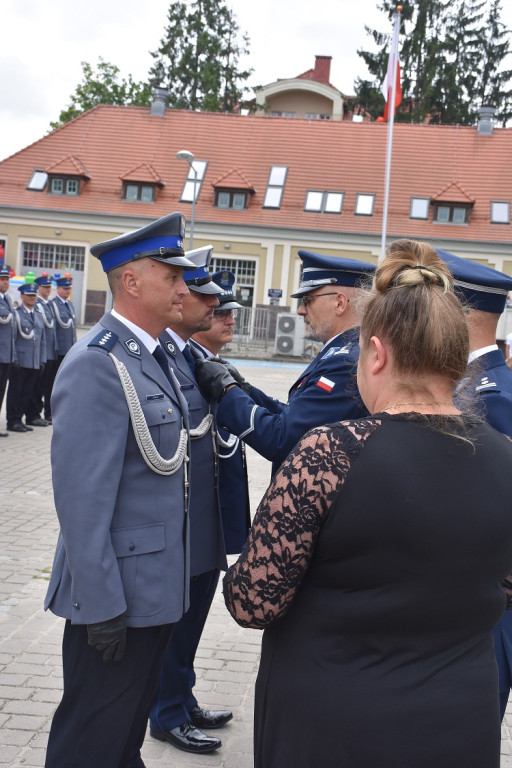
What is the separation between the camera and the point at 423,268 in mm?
1891

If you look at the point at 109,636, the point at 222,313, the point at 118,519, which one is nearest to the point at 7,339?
the point at 222,313

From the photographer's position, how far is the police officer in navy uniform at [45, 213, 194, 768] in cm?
234

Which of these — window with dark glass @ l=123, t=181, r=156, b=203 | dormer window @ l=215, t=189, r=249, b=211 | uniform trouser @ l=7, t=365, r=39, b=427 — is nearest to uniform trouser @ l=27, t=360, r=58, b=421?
uniform trouser @ l=7, t=365, r=39, b=427

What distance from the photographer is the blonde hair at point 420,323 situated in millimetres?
1764

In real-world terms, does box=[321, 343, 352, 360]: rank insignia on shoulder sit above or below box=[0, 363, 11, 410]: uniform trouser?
above

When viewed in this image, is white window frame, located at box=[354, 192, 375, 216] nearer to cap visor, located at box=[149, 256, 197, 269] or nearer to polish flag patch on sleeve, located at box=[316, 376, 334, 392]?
polish flag patch on sleeve, located at box=[316, 376, 334, 392]

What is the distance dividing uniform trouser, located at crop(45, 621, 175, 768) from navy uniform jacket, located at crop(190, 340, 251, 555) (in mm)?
1054

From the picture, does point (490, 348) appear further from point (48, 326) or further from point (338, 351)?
point (48, 326)

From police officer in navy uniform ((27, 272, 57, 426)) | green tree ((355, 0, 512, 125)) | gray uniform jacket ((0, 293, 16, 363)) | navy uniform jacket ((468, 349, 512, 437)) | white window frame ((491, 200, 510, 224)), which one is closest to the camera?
navy uniform jacket ((468, 349, 512, 437))

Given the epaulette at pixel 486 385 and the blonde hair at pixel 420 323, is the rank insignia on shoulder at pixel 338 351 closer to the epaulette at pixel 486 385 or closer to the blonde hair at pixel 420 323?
the epaulette at pixel 486 385

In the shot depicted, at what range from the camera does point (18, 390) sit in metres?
11.9

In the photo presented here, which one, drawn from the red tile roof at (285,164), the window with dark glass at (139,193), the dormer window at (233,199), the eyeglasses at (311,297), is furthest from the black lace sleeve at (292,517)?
the window with dark glass at (139,193)

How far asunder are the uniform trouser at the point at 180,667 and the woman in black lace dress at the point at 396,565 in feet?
5.47

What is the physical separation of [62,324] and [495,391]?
11532 millimetres
